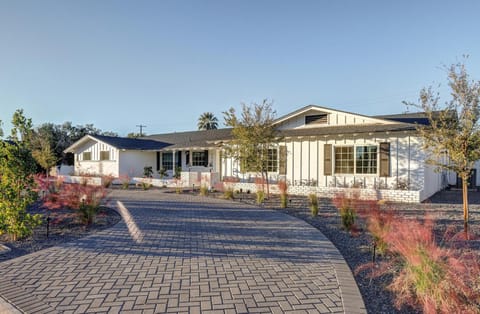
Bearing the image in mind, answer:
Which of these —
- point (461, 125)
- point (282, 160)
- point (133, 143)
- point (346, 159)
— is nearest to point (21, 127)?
point (461, 125)

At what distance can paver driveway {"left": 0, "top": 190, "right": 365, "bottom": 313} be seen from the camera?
Answer: 3.33 meters

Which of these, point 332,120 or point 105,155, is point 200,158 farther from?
point 332,120

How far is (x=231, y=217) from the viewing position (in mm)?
8867

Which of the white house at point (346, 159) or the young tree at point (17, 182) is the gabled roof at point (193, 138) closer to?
the white house at point (346, 159)

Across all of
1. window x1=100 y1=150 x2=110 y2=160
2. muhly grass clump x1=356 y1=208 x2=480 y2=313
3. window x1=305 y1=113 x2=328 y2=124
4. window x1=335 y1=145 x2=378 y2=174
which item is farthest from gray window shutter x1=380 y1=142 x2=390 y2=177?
window x1=100 y1=150 x2=110 y2=160

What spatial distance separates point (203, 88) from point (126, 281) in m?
18.9

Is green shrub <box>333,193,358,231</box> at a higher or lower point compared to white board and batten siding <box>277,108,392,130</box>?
lower

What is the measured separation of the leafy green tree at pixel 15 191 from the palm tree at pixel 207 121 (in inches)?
1679

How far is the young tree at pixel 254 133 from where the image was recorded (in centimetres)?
1317

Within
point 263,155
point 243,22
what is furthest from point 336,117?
point 243,22

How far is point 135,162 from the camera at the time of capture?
23719mm

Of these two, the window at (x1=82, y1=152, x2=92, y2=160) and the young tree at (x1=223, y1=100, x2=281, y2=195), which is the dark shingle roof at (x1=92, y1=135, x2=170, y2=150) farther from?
the young tree at (x1=223, y1=100, x2=281, y2=195)

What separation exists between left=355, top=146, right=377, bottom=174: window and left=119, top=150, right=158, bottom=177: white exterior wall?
52.7 ft

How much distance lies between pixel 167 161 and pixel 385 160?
16.2 metres
